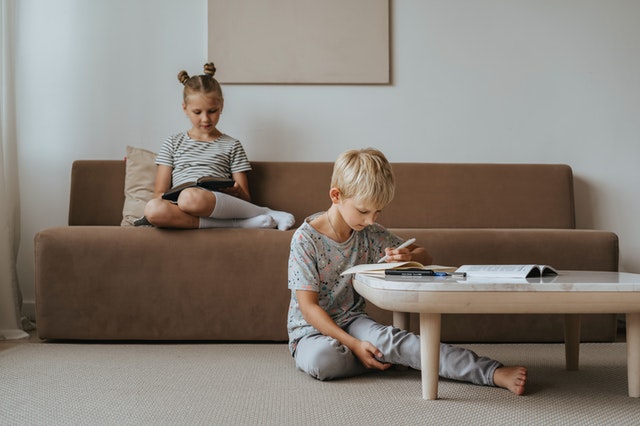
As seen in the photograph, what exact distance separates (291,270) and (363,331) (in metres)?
0.25

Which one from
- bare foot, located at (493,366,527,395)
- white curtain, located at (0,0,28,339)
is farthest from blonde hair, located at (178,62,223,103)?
bare foot, located at (493,366,527,395)

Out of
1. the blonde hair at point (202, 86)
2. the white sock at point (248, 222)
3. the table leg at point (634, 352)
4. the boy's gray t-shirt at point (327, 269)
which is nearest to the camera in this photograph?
the table leg at point (634, 352)

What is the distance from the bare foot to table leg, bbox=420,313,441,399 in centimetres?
20

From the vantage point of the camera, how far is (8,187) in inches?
117

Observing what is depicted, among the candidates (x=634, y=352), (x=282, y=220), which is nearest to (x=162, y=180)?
(x=282, y=220)

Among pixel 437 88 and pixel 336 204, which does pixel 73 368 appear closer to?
pixel 336 204

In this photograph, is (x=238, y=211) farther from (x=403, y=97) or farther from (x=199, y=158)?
(x=403, y=97)

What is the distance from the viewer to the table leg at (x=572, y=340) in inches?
76.9

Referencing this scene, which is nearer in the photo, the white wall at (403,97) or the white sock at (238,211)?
the white sock at (238,211)

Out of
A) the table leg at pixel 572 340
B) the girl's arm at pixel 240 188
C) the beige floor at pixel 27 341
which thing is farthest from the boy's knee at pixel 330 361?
the beige floor at pixel 27 341

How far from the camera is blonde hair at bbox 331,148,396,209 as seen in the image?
1.84m

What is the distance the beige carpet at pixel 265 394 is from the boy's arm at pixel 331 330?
0.23 ft

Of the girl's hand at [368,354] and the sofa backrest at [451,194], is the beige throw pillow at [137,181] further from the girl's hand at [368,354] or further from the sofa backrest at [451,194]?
the girl's hand at [368,354]

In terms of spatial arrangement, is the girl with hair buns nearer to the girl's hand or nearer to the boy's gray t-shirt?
the boy's gray t-shirt
